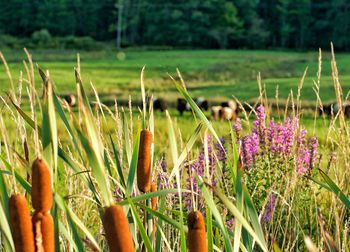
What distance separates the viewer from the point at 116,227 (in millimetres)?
965

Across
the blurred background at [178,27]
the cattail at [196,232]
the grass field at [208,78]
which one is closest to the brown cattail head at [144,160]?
the cattail at [196,232]

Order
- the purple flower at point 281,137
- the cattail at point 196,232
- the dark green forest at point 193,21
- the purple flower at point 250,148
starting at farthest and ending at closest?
the dark green forest at point 193,21 < the purple flower at point 281,137 < the purple flower at point 250,148 < the cattail at point 196,232

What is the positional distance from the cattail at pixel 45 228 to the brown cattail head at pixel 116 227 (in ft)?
0.35

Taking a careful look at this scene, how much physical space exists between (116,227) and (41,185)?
0.39 ft

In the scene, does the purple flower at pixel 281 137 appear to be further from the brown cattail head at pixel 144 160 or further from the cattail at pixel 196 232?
the cattail at pixel 196 232

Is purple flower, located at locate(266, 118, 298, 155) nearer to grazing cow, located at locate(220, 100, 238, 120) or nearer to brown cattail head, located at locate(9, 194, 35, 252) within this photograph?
brown cattail head, located at locate(9, 194, 35, 252)

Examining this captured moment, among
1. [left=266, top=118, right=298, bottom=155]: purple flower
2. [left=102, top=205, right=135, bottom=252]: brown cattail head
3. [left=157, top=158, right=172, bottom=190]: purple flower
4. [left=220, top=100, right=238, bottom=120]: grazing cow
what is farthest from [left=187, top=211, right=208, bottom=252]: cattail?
[left=220, top=100, right=238, bottom=120]: grazing cow

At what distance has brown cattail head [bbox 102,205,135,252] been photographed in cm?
96

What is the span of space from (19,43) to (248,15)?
26.3 meters

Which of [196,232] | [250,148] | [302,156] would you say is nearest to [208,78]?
[302,156]

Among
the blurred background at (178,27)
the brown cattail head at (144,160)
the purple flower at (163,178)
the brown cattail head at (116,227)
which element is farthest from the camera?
the blurred background at (178,27)

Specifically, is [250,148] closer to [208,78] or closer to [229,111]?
[229,111]

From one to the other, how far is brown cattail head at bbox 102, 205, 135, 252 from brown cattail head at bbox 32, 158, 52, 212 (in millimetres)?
88

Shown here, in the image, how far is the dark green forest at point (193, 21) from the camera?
77125 millimetres
